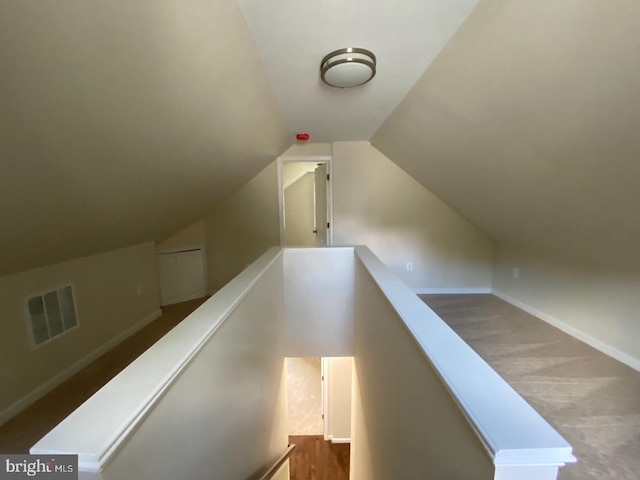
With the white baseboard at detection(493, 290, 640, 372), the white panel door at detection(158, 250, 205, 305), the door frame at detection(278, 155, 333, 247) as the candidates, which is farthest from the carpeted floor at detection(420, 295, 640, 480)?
the white panel door at detection(158, 250, 205, 305)

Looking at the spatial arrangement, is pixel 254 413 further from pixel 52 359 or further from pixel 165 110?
pixel 165 110

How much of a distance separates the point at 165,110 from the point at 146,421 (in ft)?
4.62

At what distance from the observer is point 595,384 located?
6.68 ft

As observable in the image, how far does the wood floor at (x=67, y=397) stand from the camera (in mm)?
1827

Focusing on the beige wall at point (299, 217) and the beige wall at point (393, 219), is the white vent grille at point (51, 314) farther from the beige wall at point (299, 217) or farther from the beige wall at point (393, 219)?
the beige wall at point (299, 217)

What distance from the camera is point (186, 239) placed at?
422cm

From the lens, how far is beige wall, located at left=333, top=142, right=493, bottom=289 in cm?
400

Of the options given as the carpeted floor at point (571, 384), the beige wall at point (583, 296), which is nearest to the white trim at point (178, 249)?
the carpeted floor at point (571, 384)

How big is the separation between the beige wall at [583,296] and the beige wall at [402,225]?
0.55 meters

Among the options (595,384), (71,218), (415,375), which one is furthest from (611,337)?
(71,218)

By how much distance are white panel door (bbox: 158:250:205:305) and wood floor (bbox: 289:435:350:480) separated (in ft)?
9.05

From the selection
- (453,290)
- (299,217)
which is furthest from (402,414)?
(299,217)

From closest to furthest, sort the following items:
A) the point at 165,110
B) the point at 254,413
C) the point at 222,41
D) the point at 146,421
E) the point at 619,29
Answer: the point at 146,421
the point at 619,29
the point at 222,41
the point at 165,110
the point at 254,413

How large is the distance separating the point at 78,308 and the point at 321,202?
3.08 metres
